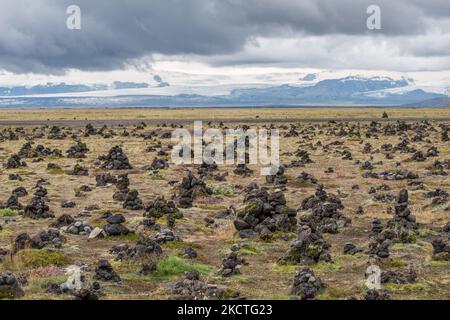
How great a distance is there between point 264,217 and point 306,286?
10.0m

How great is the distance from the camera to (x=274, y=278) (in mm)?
20141

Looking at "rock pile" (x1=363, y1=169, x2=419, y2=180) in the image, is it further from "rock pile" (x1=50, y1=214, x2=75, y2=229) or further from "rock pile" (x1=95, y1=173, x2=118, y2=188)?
"rock pile" (x1=50, y1=214, x2=75, y2=229)

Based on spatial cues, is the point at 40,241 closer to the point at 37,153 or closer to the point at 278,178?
the point at 278,178

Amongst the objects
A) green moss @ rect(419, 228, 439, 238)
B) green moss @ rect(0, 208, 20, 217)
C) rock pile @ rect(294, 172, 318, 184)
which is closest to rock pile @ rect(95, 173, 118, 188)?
green moss @ rect(0, 208, 20, 217)

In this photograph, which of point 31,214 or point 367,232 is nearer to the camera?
point 367,232

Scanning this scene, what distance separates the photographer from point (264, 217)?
27.8 m

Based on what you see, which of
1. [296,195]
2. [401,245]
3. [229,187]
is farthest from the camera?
[229,187]

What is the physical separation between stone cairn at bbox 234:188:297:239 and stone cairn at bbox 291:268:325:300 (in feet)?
24.8

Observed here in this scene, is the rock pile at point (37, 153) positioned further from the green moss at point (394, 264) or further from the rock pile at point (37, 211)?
the green moss at point (394, 264)

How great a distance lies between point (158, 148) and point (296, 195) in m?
37.2

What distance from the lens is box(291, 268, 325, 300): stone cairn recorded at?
17.6 meters

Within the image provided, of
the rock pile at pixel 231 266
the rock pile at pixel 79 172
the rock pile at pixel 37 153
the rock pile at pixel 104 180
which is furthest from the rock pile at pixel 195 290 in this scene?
the rock pile at pixel 37 153
